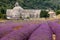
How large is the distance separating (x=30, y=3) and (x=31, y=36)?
5760 centimetres

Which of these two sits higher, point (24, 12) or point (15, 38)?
point (15, 38)

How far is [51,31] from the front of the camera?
4.45 ft

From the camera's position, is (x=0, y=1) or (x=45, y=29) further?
(x=0, y=1)

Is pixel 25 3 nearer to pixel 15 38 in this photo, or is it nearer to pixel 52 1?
pixel 52 1

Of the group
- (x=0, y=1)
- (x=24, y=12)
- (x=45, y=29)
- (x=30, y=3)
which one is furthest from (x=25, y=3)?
(x=45, y=29)

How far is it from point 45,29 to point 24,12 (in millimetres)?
38576

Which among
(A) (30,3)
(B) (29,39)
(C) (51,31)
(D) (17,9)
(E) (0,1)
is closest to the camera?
(B) (29,39)

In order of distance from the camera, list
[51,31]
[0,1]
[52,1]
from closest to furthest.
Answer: [51,31], [0,1], [52,1]

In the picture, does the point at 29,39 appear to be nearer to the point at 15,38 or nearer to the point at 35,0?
the point at 15,38

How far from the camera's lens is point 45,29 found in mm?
1407

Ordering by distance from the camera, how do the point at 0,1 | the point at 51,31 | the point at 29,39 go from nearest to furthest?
the point at 29,39 → the point at 51,31 → the point at 0,1

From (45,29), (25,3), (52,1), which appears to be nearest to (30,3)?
(25,3)

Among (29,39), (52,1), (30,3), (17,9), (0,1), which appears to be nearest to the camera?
(29,39)

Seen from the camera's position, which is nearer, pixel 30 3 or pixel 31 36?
pixel 31 36
